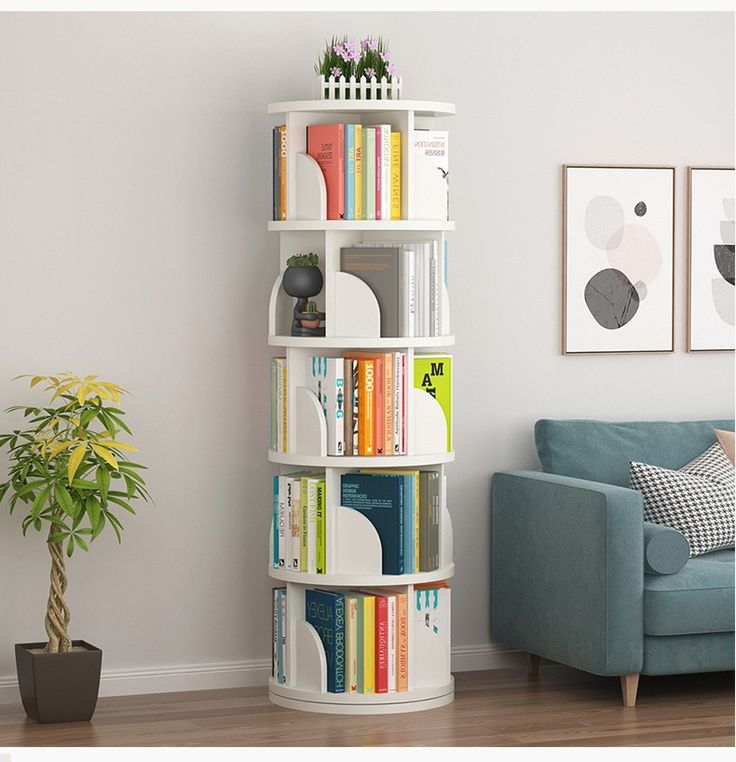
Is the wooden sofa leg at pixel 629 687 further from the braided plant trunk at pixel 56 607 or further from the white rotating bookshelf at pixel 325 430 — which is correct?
the braided plant trunk at pixel 56 607

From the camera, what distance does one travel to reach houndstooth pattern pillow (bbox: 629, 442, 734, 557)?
13.2ft

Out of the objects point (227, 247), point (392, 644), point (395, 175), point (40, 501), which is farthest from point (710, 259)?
point (40, 501)

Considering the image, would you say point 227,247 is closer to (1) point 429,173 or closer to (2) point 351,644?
(1) point 429,173

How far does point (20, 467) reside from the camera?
3693mm

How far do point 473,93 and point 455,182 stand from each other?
0.31 metres

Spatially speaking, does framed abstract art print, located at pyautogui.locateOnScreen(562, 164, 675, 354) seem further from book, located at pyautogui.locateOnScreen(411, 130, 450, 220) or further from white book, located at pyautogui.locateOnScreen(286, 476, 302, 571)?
white book, located at pyautogui.locateOnScreen(286, 476, 302, 571)

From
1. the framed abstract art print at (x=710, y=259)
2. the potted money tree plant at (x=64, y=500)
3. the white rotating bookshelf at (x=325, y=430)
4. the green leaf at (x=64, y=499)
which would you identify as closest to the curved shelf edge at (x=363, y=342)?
the white rotating bookshelf at (x=325, y=430)

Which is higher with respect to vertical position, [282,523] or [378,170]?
[378,170]

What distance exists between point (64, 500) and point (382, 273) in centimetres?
114

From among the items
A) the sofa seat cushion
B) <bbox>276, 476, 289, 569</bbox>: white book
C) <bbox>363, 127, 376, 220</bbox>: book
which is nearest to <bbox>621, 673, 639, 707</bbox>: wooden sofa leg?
the sofa seat cushion

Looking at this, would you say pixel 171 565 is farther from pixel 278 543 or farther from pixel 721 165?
pixel 721 165

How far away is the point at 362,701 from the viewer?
12.4 ft

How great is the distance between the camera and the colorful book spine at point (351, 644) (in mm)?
3783

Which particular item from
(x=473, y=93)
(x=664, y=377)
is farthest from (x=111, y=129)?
(x=664, y=377)
